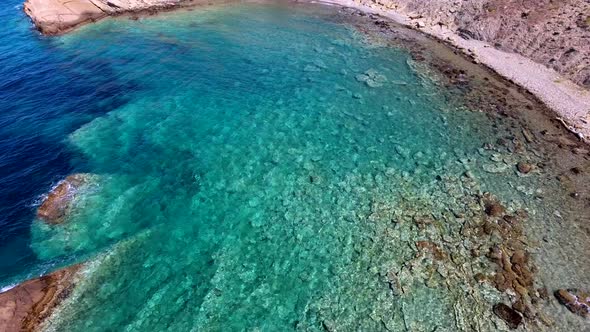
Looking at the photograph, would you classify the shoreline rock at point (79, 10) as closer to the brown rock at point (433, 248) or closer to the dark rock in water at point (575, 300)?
the brown rock at point (433, 248)

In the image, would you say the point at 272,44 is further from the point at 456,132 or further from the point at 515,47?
the point at 515,47

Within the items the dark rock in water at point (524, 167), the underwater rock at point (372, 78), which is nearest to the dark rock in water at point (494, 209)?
the dark rock in water at point (524, 167)

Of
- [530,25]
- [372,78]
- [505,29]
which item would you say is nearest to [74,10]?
[372,78]

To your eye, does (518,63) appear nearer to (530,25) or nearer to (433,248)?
(530,25)

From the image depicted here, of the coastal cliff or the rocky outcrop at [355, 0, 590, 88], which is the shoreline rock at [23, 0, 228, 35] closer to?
the coastal cliff

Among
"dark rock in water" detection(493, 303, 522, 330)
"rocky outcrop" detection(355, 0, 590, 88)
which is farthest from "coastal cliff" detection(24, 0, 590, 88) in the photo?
"dark rock in water" detection(493, 303, 522, 330)

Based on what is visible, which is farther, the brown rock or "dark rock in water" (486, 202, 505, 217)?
"dark rock in water" (486, 202, 505, 217)
